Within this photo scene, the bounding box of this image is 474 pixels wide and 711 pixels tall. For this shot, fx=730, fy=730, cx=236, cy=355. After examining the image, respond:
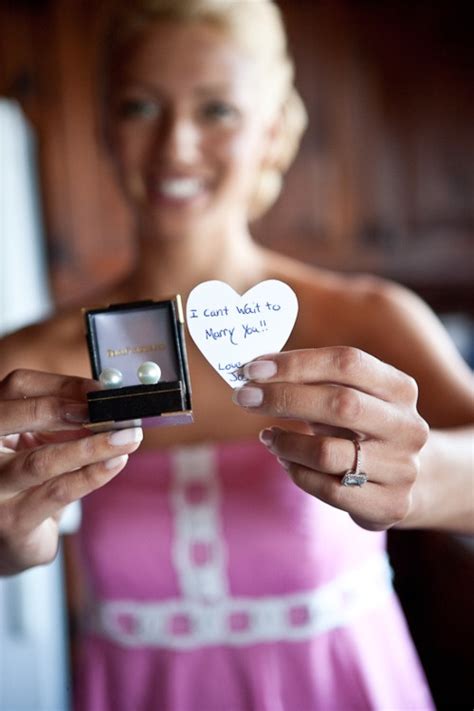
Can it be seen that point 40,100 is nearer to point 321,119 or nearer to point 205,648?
point 321,119

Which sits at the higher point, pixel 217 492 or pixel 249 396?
pixel 249 396

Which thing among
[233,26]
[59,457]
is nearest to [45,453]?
[59,457]

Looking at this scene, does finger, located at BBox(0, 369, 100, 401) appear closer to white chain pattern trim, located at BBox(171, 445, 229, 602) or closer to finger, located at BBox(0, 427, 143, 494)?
finger, located at BBox(0, 427, 143, 494)

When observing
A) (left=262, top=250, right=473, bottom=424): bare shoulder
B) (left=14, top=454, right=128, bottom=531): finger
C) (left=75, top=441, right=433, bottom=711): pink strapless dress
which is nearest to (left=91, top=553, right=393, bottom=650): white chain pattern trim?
(left=75, top=441, right=433, bottom=711): pink strapless dress

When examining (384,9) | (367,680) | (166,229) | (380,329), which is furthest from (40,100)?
(367,680)

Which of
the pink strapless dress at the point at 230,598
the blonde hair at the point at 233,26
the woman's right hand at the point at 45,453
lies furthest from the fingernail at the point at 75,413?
the blonde hair at the point at 233,26

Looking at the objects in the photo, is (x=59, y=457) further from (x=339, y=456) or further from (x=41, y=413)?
(x=339, y=456)
